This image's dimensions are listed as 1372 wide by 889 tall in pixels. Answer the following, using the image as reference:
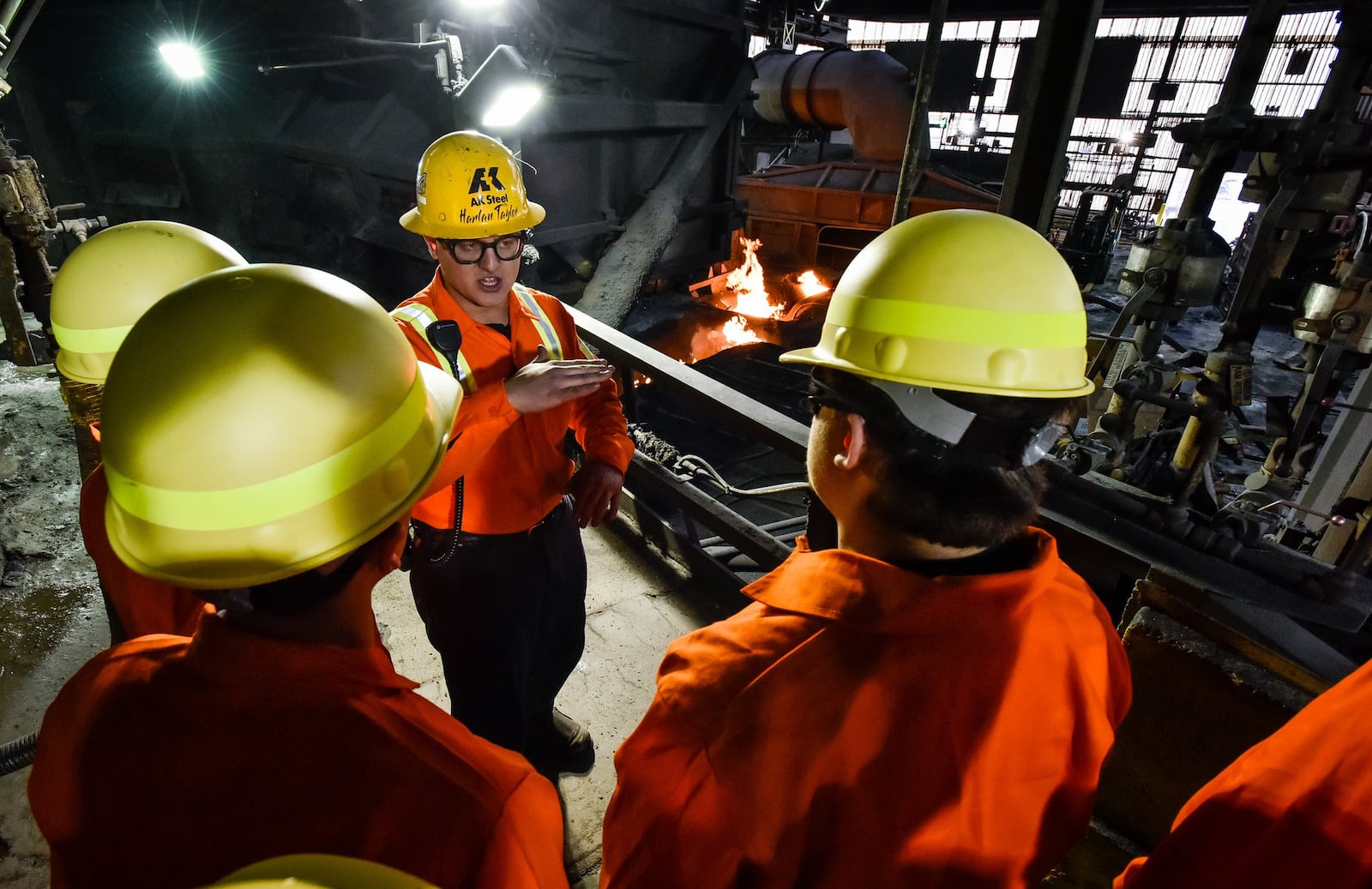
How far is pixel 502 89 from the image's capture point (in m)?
5.84

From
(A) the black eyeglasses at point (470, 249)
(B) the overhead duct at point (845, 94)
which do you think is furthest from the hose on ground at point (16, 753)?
(B) the overhead duct at point (845, 94)

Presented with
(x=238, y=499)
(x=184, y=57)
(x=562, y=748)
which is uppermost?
(x=184, y=57)

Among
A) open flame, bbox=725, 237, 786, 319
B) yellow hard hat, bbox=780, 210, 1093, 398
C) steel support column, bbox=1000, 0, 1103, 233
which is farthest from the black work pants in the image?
open flame, bbox=725, 237, 786, 319

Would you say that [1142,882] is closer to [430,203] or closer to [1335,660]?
[1335,660]

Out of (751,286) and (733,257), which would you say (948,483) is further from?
(733,257)

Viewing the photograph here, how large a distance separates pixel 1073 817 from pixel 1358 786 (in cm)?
43

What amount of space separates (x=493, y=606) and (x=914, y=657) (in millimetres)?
1485

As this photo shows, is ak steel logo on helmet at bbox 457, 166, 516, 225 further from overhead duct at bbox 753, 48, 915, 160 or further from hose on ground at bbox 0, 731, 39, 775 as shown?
overhead duct at bbox 753, 48, 915, 160

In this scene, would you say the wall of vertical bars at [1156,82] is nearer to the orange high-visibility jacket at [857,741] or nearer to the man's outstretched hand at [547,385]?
the man's outstretched hand at [547,385]

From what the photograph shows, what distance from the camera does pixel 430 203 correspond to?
2141 mm

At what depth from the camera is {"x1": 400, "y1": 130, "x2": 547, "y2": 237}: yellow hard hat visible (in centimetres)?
212

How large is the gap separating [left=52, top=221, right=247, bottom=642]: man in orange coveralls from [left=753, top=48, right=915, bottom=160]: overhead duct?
37.0ft

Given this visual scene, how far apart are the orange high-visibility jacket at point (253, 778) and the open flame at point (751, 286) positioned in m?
11.5

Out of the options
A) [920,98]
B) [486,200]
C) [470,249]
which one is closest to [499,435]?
[470,249]
